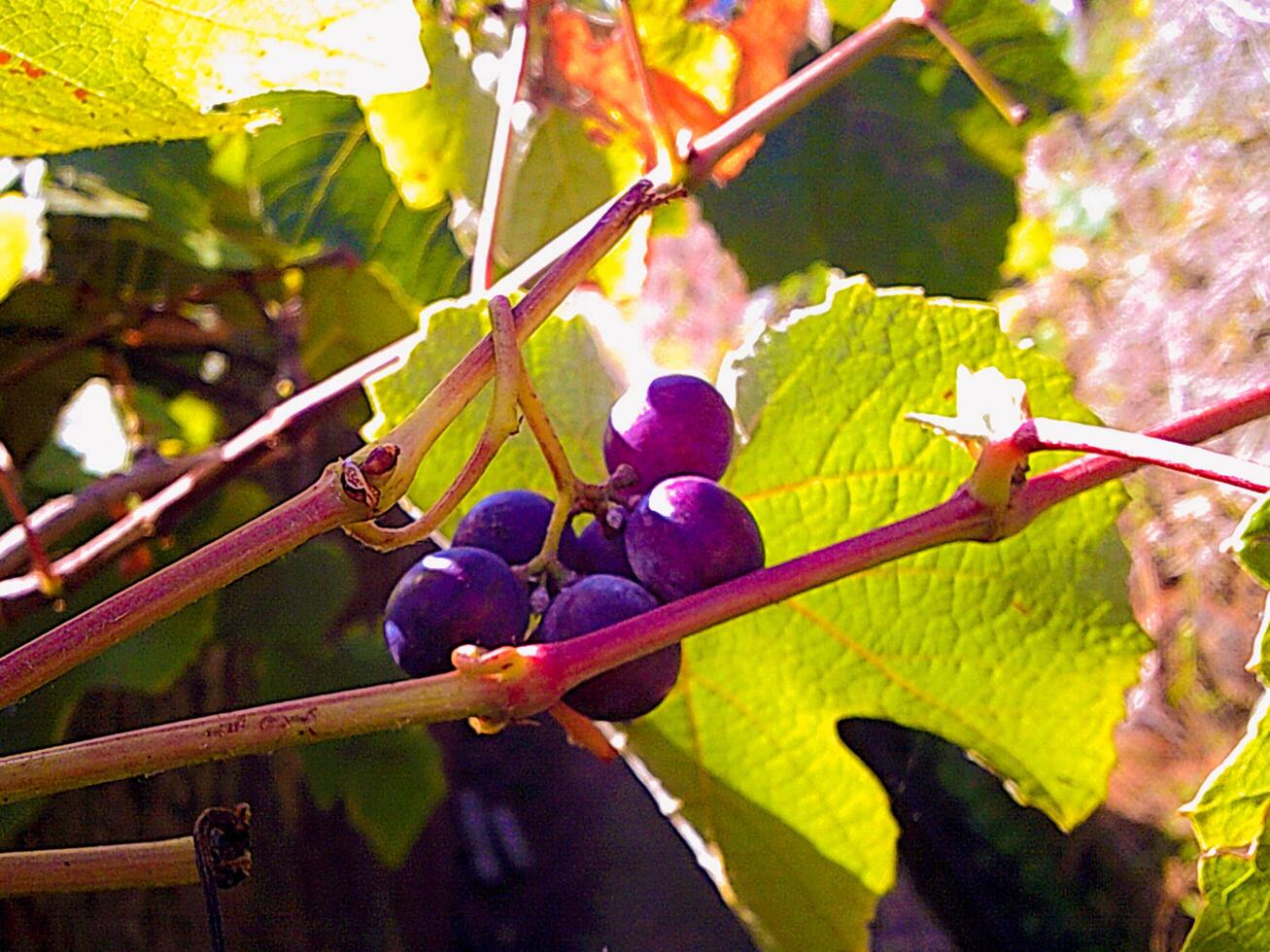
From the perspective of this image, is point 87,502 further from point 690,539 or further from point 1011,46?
point 1011,46

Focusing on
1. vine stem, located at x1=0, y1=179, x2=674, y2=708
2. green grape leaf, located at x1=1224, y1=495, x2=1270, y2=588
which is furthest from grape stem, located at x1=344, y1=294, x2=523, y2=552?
green grape leaf, located at x1=1224, y1=495, x2=1270, y2=588

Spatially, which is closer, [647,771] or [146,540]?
[647,771]

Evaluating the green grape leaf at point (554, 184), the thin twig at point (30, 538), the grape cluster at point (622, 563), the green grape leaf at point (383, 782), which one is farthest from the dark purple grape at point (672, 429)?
the green grape leaf at point (383, 782)

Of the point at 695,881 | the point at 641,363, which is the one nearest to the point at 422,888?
the point at 695,881

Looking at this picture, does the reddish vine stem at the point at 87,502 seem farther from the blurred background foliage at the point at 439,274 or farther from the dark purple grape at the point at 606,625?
the dark purple grape at the point at 606,625

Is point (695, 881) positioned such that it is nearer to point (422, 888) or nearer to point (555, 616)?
point (422, 888)

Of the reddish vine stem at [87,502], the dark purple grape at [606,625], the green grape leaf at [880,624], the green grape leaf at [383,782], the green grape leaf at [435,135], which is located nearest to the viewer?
the dark purple grape at [606,625]

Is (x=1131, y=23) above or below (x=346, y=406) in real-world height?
above
